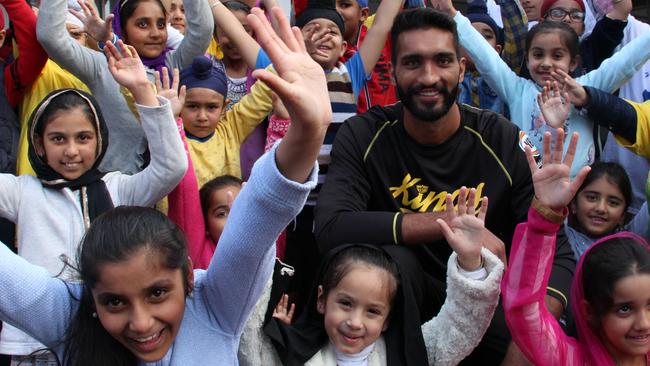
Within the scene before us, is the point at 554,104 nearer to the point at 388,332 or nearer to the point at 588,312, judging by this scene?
the point at 588,312

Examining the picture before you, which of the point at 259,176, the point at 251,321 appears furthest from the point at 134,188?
the point at 259,176

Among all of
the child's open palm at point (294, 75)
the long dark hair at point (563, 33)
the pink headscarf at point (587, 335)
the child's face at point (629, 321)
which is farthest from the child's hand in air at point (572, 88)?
the child's open palm at point (294, 75)

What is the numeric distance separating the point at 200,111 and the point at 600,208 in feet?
6.81

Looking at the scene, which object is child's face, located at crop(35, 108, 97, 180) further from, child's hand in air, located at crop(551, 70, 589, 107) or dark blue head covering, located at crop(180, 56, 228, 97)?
child's hand in air, located at crop(551, 70, 589, 107)

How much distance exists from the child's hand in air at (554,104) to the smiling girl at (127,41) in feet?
6.02

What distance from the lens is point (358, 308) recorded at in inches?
100

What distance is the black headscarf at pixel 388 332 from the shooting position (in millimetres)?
2486

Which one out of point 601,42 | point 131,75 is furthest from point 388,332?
point 601,42

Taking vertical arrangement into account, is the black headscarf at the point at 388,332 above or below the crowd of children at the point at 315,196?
below

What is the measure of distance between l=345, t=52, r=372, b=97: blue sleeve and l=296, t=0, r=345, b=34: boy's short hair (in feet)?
0.61

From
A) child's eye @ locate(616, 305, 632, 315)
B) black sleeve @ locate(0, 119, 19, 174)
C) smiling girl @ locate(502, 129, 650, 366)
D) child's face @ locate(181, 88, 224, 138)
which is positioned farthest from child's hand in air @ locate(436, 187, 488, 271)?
black sleeve @ locate(0, 119, 19, 174)

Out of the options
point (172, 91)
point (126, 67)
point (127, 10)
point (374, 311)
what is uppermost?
point (127, 10)

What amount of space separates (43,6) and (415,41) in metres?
1.78

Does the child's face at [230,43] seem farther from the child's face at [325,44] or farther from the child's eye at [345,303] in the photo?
the child's eye at [345,303]
